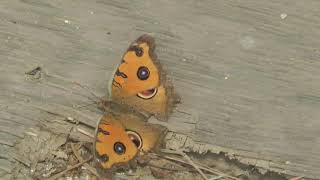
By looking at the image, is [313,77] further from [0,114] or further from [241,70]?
[0,114]

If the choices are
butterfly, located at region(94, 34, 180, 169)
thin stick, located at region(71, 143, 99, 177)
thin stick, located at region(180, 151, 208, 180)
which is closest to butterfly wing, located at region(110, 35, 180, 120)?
butterfly, located at region(94, 34, 180, 169)

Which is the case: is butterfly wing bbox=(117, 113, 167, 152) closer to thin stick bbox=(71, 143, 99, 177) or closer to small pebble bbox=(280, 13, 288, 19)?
thin stick bbox=(71, 143, 99, 177)

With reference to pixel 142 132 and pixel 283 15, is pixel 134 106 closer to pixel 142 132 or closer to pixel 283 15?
pixel 142 132

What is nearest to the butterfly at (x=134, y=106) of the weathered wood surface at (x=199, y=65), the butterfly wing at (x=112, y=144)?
the butterfly wing at (x=112, y=144)

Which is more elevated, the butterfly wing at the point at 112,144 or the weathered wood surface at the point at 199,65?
the weathered wood surface at the point at 199,65

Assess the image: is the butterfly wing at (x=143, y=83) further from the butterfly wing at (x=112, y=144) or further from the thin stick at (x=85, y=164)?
the thin stick at (x=85, y=164)

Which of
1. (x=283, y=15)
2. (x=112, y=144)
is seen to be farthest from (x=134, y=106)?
(x=283, y=15)
